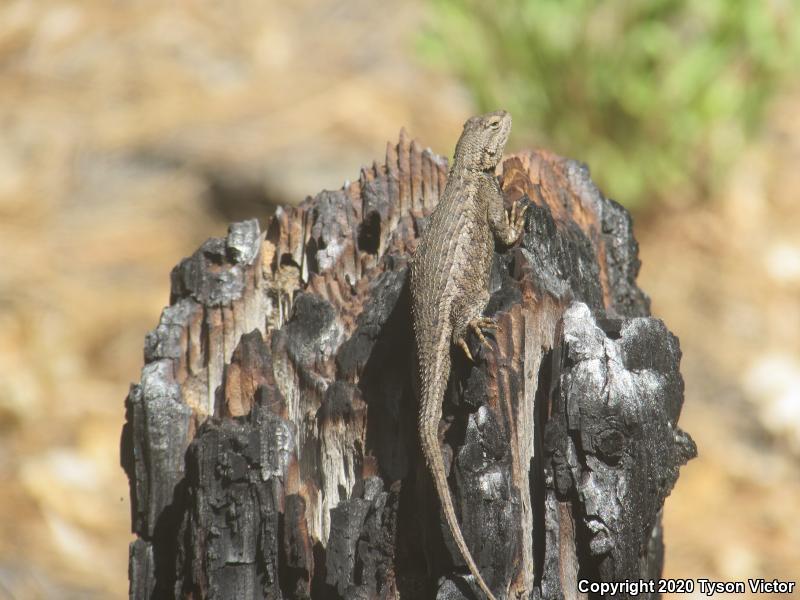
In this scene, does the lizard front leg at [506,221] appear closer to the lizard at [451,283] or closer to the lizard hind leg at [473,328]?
the lizard at [451,283]

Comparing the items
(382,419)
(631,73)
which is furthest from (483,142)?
(631,73)

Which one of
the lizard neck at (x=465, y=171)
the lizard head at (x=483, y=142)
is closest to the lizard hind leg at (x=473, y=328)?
the lizard neck at (x=465, y=171)

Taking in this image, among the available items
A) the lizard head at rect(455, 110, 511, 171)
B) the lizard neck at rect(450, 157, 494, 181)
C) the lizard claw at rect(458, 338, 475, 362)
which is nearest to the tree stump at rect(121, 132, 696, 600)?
the lizard claw at rect(458, 338, 475, 362)

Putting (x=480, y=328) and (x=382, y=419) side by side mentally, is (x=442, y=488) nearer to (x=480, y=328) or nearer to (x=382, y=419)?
(x=382, y=419)

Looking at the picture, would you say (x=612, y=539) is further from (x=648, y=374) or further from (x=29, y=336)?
(x=29, y=336)

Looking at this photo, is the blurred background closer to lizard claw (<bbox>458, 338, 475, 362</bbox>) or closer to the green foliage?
the green foliage

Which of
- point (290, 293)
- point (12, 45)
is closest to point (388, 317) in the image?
point (290, 293)
